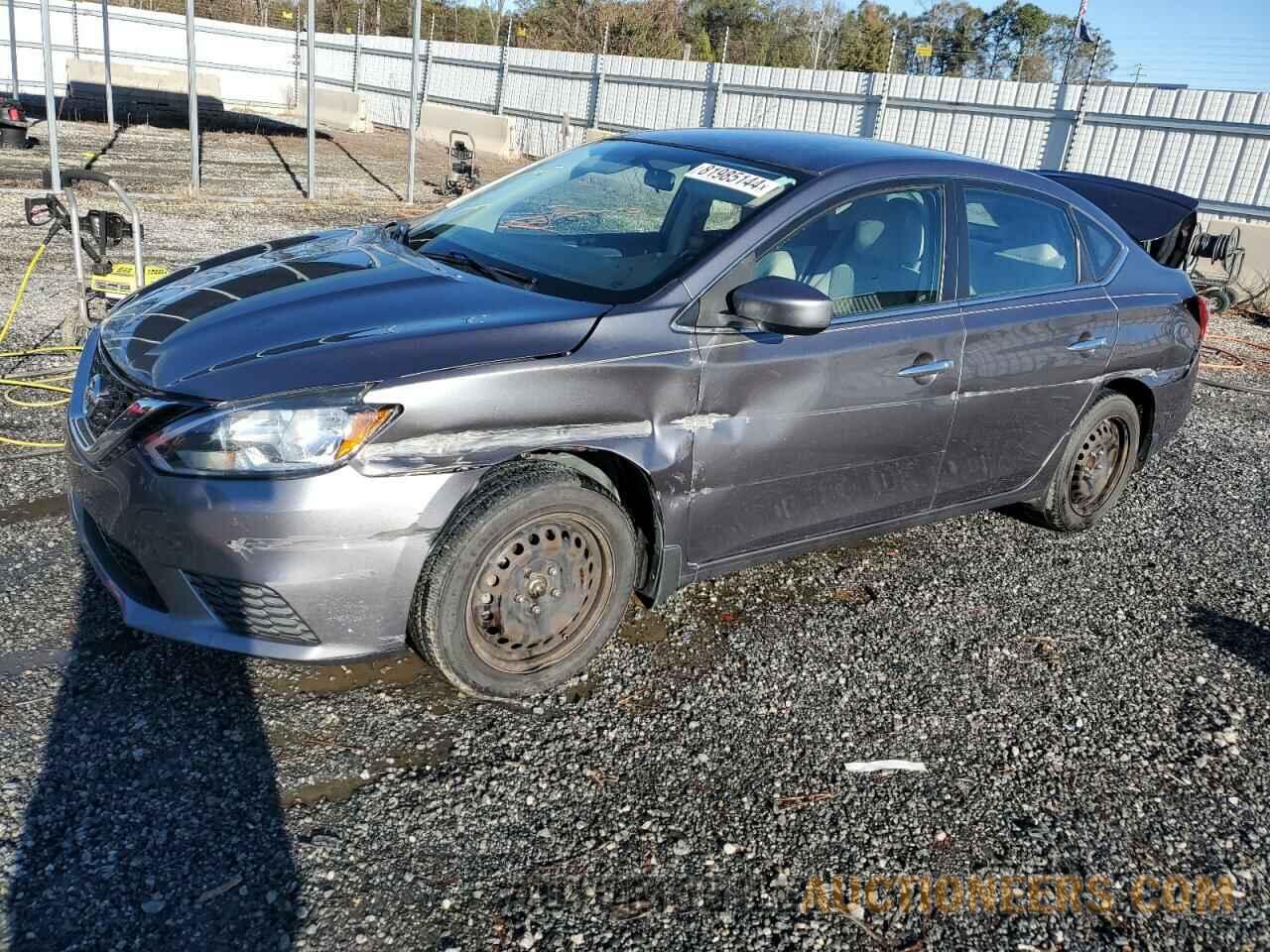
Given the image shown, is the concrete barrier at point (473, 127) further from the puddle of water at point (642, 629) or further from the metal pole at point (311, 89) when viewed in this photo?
the puddle of water at point (642, 629)

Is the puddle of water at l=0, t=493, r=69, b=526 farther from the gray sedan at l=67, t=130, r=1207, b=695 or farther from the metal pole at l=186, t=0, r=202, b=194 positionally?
the metal pole at l=186, t=0, r=202, b=194

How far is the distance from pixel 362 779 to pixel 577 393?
4.10 ft

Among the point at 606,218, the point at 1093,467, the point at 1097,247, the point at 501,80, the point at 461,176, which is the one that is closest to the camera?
the point at 606,218

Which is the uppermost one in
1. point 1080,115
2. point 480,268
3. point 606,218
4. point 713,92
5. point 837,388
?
point 1080,115

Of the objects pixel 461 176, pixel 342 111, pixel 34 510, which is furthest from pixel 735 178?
pixel 342 111

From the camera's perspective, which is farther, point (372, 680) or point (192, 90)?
point (192, 90)

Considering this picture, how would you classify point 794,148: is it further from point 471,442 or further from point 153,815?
point 153,815

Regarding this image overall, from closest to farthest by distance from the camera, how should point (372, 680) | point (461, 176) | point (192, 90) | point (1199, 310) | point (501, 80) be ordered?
point (372, 680) → point (1199, 310) → point (192, 90) → point (461, 176) → point (501, 80)

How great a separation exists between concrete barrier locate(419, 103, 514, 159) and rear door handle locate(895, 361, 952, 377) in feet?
62.8

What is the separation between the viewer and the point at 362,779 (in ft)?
9.19

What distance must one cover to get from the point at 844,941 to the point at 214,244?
9.44 m

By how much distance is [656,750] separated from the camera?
10.1ft

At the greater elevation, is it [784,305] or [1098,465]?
[784,305]

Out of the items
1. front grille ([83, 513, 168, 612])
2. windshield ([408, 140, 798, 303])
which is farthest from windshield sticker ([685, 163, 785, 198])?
front grille ([83, 513, 168, 612])
